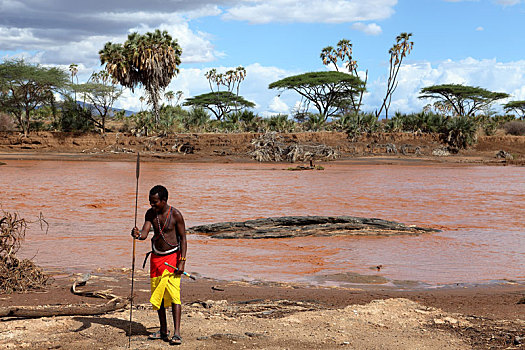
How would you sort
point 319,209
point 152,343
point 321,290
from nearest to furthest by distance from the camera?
point 152,343, point 321,290, point 319,209

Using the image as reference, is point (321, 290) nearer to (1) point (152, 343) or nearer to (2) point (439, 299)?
(2) point (439, 299)

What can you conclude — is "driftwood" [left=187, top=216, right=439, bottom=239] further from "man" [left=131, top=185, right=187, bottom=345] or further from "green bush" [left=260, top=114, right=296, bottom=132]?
"green bush" [left=260, top=114, right=296, bottom=132]

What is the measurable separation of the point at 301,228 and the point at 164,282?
6.55 meters

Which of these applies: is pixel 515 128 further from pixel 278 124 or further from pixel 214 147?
pixel 214 147

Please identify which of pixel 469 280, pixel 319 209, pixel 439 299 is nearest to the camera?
pixel 439 299

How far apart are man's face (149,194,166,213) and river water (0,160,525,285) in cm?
319

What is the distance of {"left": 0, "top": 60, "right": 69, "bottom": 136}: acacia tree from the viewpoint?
141ft

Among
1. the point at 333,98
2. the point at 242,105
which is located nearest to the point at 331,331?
the point at 333,98

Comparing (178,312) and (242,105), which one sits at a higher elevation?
(242,105)

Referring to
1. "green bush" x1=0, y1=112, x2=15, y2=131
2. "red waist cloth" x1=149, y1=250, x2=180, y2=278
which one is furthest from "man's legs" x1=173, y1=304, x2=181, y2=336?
"green bush" x1=0, y1=112, x2=15, y2=131

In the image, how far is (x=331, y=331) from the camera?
5.44 m

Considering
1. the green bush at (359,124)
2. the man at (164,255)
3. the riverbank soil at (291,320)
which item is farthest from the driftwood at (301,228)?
the green bush at (359,124)

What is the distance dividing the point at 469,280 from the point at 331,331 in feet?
12.6

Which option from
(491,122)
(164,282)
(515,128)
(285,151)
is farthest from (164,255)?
(491,122)
